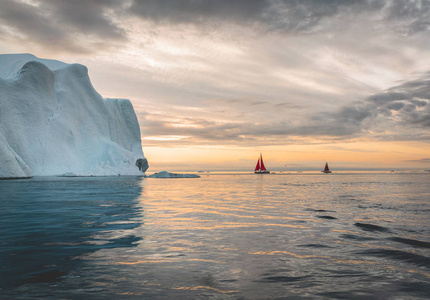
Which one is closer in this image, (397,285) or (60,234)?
(397,285)

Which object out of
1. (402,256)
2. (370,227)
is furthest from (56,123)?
(402,256)

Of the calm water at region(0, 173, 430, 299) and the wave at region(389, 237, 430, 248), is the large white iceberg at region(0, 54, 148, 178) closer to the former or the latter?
the calm water at region(0, 173, 430, 299)

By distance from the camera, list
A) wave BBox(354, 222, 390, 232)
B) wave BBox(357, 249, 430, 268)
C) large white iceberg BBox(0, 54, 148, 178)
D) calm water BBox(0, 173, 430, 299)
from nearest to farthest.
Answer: calm water BBox(0, 173, 430, 299) < wave BBox(357, 249, 430, 268) < wave BBox(354, 222, 390, 232) < large white iceberg BBox(0, 54, 148, 178)

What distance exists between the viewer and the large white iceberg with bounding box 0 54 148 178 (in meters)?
64.6

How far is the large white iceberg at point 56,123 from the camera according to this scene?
64.6 meters

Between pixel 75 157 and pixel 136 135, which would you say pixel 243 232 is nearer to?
pixel 75 157

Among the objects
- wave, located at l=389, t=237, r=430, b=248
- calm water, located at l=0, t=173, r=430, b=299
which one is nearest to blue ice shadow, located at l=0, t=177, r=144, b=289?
calm water, located at l=0, t=173, r=430, b=299

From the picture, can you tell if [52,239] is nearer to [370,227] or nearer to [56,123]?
[370,227]

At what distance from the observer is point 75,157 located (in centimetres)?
7119

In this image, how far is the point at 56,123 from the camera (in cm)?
7069

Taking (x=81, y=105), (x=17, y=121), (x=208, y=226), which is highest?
(x=81, y=105)

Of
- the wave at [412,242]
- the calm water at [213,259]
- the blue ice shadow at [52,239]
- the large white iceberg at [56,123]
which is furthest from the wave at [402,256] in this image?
the large white iceberg at [56,123]

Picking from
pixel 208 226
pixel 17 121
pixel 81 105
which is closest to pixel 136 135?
pixel 81 105

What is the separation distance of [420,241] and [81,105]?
80.0 metres
